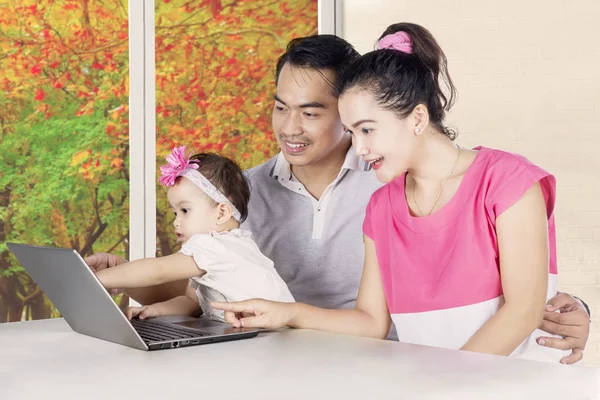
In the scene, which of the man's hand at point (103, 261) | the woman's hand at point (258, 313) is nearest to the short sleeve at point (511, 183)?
the woman's hand at point (258, 313)

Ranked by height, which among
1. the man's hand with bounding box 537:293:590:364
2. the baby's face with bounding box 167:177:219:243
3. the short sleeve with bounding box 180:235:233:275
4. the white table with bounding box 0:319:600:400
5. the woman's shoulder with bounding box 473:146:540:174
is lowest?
the man's hand with bounding box 537:293:590:364

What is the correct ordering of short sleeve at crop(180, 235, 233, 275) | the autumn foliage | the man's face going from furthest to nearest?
the autumn foliage < the man's face < short sleeve at crop(180, 235, 233, 275)

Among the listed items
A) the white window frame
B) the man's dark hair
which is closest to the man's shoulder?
the man's dark hair

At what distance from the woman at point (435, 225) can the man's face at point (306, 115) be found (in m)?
0.32

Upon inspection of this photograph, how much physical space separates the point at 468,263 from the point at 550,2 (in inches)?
132

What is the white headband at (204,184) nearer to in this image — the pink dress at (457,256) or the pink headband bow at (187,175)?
the pink headband bow at (187,175)

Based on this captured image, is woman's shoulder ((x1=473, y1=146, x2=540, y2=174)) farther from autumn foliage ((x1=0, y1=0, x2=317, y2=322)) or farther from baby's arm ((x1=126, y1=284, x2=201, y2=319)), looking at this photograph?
autumn foliage ((x1=0, y1=0, x2=317, y2=322))

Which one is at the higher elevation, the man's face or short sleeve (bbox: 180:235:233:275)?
the man's face

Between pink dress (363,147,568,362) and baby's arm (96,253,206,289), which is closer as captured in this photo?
baby's arm (96,253,206,289)

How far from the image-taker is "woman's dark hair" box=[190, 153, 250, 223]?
7.01 feet

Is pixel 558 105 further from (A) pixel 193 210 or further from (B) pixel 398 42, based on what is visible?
(A) pixel 193 210

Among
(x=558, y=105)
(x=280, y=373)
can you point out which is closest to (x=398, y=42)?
(x=280, y=373)

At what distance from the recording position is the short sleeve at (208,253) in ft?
6.08

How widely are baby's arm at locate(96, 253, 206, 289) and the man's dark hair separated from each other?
769mm
